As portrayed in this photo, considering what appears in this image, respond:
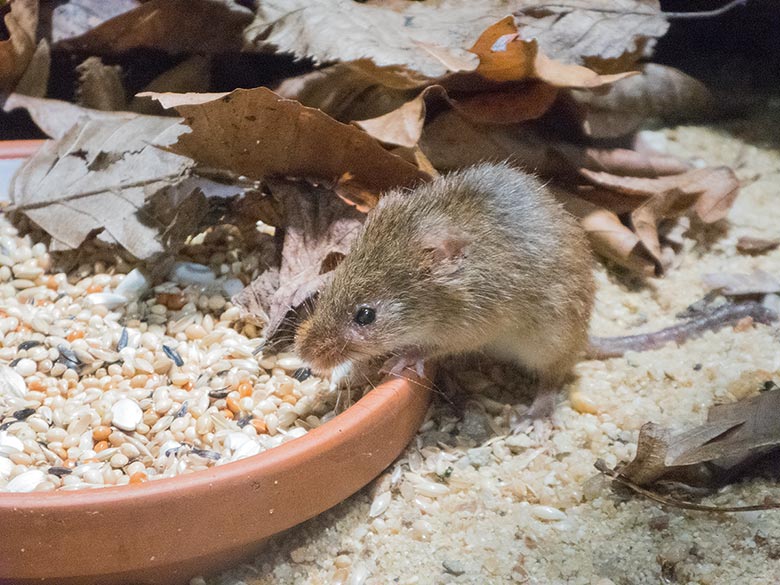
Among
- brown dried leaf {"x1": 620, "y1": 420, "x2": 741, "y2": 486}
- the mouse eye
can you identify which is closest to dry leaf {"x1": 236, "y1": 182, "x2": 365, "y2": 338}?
the mouse eye

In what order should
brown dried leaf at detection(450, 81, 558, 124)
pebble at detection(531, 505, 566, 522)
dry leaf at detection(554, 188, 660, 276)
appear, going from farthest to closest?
dry leaf at detection(554, 188, 660, 276) → brown dried leaf at detection(450, 81, 558, 124) → pebble at detection(531, 505, 566, 522)

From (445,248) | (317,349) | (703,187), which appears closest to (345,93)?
(445,248)

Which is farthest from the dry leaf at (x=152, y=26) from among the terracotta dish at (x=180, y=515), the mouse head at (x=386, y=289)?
the terracotta dish at (x=180, y=515)

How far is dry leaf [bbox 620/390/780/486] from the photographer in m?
2.30

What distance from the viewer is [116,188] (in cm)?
320

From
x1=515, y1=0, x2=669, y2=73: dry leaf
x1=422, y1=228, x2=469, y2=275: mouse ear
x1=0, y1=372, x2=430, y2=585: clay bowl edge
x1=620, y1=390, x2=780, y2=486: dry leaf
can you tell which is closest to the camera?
x1=0, y1=372, x2=430, y2=585: clay bowl edge

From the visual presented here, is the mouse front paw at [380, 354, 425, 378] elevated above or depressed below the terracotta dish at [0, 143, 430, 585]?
below

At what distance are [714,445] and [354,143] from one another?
1587 mm

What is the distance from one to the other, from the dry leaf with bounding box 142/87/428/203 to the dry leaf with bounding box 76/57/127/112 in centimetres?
102

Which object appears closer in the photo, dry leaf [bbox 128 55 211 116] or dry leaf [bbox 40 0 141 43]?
dry leaf [bbox 40 0 141 43]

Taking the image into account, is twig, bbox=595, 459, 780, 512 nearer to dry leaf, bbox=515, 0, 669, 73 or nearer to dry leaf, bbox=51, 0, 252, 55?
dry leaf, bbox=515, 0, 669, 73

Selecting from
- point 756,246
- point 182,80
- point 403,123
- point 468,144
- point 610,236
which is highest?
point 403,123

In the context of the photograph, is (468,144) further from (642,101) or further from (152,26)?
(152,26)

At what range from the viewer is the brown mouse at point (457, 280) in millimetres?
2736
